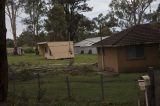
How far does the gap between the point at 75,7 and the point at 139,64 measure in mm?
64484

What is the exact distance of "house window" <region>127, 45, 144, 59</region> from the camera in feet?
121

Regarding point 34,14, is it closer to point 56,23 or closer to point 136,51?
point 56,23

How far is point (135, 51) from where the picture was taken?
3697 cm

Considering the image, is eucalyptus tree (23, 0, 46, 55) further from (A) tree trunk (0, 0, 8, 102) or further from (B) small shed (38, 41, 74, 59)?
(A) tree trunk (0, 0, 8, 102)

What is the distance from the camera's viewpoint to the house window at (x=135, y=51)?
3691cm

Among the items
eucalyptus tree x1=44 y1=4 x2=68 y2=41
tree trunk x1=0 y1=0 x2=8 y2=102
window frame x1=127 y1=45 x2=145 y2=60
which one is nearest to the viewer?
tree trunk x1=0 y1=0 x2=8 y2=102

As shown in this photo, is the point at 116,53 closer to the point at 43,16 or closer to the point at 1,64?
the point at 1,64

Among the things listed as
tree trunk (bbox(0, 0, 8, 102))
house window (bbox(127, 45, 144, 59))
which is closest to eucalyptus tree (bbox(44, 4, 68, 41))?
house window (bbox(127, 45, 144, 59))

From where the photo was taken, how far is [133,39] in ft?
122

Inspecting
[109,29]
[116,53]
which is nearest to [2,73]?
[116,53]

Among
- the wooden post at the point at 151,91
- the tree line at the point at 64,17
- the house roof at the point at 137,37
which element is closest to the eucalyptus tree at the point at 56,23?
the tree line at the point at 64,17

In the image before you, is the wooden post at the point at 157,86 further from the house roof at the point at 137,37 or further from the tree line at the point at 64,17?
the tree line at the point at 64,17

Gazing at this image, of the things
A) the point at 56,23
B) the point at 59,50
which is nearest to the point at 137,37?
the point at 59,50

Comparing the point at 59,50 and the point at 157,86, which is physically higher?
the point at 59,50
